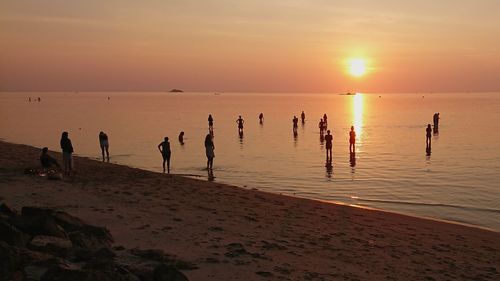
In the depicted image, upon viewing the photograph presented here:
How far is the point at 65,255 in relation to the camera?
265 inches

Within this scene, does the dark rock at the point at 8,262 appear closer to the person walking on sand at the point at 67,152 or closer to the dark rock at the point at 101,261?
the dark rock at the point at 101,261

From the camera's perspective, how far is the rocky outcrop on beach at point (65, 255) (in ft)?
18.7

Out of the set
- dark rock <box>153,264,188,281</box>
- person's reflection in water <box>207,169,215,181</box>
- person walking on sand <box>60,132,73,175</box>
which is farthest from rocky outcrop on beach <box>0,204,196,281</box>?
person's reflection in water <box>207,169,215,181</box>

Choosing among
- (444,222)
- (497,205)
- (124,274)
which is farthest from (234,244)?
(497,205)

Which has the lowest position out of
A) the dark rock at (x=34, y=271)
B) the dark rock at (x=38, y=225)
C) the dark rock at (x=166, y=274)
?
the dark rock at (x=166, y=274)

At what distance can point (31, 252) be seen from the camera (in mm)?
6289

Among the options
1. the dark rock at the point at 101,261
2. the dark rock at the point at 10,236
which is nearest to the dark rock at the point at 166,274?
the dark rock at the point at 101,261

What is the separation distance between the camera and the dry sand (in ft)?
28.6

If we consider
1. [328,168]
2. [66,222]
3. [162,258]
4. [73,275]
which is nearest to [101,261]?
[73,275]

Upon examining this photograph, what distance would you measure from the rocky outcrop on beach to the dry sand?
0.83m

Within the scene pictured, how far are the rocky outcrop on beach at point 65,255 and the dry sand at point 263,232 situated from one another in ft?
2.73

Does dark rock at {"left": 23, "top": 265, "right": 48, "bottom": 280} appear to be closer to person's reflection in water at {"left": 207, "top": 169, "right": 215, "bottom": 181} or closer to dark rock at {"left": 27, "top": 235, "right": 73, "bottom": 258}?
dark rock at {"left": 27, "top": 235, "right": 73, "bottom": 258}

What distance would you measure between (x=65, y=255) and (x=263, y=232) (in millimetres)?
5157

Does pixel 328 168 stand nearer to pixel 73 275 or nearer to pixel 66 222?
pixel 66 222
